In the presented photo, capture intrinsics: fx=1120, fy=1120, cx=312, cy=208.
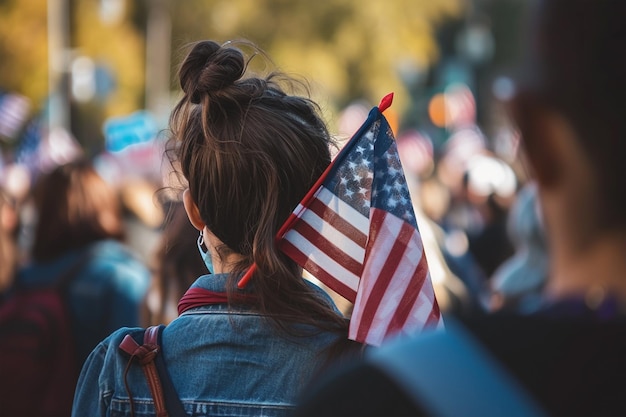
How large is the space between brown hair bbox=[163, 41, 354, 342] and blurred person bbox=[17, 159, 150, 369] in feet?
8.13

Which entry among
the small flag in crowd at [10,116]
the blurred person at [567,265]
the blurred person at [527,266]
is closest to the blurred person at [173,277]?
the blurred person at [527,266]

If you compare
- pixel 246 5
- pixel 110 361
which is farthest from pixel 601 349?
pixel 246 5

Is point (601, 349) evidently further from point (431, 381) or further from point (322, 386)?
point (322, 386)

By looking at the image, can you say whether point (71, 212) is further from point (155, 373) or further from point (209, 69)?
point (155, 373)

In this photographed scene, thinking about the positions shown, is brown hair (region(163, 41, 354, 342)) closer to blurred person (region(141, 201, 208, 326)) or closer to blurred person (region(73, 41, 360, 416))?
blurred person (region(73, 41, 360, 416))

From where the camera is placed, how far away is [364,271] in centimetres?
242

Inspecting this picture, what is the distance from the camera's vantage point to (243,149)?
2.38m

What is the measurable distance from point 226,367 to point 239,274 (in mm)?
208

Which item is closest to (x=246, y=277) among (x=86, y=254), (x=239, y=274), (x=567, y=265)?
(x=239, y=274)

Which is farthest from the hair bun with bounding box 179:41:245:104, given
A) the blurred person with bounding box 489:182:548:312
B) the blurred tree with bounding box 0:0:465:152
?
the blurred tree with bounding box 0:0:465:152

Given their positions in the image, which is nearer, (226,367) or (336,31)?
(226,367)

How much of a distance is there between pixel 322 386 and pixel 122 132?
10.8 m

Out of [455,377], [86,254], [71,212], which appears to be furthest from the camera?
[71,212]

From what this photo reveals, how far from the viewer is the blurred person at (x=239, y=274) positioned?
2316mm
